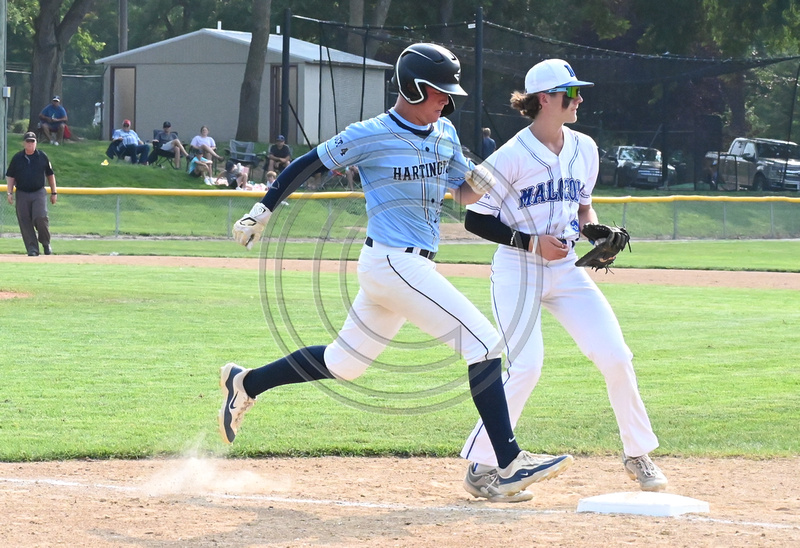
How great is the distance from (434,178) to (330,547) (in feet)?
5.58

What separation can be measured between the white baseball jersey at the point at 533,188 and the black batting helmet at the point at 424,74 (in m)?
0.46

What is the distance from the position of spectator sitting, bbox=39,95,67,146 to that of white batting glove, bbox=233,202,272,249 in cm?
2936

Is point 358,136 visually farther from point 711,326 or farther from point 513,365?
point 711,326

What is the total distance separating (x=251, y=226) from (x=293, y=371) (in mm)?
851

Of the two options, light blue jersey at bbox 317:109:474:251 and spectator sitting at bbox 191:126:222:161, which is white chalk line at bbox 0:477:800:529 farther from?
spectator sitting at bbox 191:126:222:161

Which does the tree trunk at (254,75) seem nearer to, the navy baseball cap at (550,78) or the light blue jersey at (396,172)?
the navy baseball cap at (550,78)

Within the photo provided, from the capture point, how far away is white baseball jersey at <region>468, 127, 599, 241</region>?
17.7 feet

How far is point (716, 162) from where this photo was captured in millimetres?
34875

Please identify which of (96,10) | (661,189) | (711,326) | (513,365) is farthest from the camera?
(96,10)

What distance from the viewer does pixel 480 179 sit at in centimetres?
525

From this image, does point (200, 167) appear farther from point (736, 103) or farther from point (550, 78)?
point (550, 78)

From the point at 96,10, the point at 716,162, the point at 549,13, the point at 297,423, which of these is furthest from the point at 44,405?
the point at 96,10

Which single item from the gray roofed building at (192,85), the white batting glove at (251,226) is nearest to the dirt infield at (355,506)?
the white batting glove at (251,226)

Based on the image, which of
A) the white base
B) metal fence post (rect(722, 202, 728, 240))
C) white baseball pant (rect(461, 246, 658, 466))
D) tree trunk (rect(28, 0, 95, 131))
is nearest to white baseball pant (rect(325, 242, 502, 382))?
white baseball pant (rect(461, 246, 658, 466))
